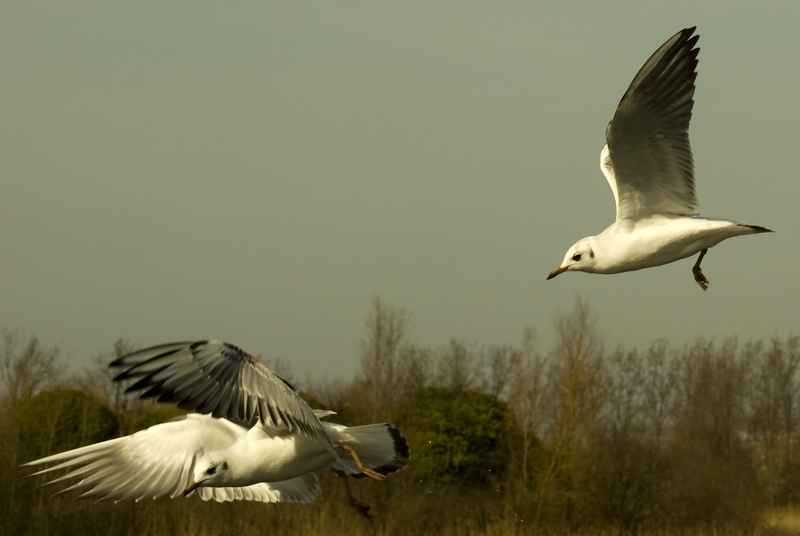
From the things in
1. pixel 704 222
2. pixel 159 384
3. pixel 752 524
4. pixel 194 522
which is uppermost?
pixel 704 222

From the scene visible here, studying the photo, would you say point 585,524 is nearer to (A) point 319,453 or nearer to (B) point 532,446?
(B) point 532,446

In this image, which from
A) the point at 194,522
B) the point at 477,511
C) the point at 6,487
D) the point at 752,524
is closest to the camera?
the point at 6,487

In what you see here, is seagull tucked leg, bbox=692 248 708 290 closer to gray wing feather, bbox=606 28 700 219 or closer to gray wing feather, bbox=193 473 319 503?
gray wing feather, bbox=606 28 700 219

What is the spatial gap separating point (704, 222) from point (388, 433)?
273 centimetres

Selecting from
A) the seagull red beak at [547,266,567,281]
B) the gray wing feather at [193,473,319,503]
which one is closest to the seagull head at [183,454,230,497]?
the gray wing feather at [193,473,319,503]

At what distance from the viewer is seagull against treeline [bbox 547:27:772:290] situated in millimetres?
6258

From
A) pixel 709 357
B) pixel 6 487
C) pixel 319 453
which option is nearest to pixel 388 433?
pixel 319 453

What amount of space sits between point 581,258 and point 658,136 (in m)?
0.95

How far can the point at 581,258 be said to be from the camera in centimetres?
662

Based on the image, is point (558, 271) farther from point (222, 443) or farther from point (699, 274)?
point (222, 443)

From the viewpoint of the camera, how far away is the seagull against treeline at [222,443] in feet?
18.6

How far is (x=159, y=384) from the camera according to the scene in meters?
5.59

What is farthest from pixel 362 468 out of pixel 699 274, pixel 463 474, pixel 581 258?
pixel 463 474

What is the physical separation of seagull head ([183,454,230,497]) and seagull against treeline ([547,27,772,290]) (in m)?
2.62
